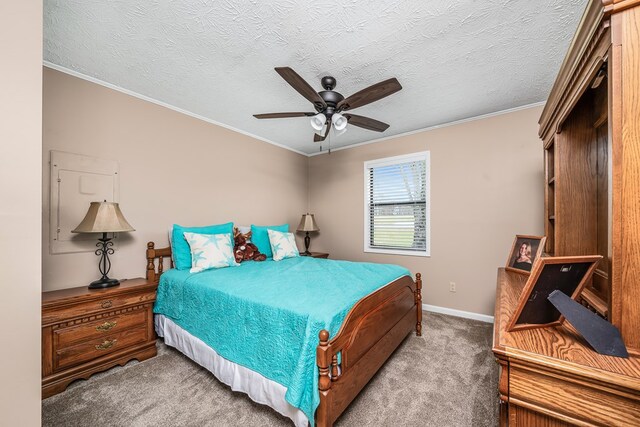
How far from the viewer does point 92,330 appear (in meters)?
2.07

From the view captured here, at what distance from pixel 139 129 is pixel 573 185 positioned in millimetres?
3714

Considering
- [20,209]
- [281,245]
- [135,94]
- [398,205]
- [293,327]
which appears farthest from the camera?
[398,205]

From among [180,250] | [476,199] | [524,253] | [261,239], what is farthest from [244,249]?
[476,199]

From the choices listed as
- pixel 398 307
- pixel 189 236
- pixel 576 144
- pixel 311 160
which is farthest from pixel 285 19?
pixel 311 160

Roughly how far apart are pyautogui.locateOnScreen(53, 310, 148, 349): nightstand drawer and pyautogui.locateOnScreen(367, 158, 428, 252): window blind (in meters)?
3.13

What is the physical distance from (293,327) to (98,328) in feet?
5.79

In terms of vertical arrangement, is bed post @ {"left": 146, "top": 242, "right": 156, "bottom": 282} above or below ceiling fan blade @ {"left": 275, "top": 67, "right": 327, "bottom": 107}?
below

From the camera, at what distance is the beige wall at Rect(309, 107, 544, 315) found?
2.94m

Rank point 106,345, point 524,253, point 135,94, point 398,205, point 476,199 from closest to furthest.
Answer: point 524,253 < point 106,345 < point 135,94 < point 476,199 < point 398,205

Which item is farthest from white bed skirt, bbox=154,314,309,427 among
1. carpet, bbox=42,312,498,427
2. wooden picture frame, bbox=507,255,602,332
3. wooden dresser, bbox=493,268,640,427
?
wooden picture frame, bbox=507,255,602,332

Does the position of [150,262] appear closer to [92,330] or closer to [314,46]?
[92,330]

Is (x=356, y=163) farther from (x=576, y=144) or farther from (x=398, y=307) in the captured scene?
(x=576, y=144)

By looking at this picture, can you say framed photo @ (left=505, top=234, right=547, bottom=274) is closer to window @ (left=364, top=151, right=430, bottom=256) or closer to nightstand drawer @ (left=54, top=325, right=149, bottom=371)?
window @ (left=364, top=151, right=430, bottom=256)

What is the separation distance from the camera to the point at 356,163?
429 centimetres
